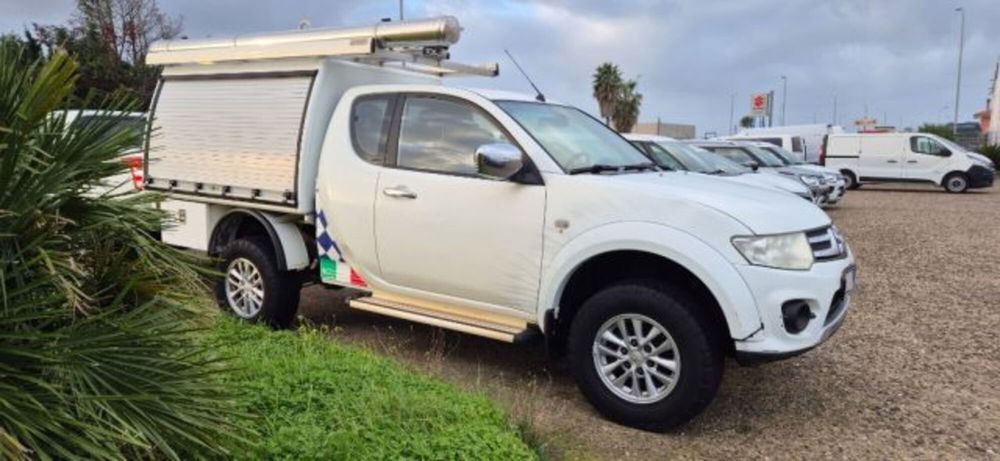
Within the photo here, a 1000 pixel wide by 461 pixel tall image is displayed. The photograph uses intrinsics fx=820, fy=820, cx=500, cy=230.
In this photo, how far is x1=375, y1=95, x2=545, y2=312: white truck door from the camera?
492 centimetres

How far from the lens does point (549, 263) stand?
15.8ft

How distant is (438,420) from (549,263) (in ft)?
4.78

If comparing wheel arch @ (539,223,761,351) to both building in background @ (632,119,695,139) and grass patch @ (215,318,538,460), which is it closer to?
grass patch @ (215,318,538,460)

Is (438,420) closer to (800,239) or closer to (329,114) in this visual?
(800,239)

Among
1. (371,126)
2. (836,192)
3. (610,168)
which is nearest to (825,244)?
(610,168)

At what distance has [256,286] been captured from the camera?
6273 mm

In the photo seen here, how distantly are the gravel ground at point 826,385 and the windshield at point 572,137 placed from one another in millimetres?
1397

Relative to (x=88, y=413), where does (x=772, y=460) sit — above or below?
below

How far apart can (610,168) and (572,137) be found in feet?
1.53

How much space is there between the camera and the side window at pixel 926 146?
25.2 m

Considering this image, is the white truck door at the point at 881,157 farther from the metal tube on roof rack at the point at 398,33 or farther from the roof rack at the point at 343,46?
the metal tube on roof rack at the point at 398,33

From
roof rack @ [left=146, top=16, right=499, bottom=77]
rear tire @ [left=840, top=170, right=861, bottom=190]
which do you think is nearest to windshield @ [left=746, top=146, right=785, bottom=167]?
rear tire @ [left=840, top=170, right=861, bottom=190]

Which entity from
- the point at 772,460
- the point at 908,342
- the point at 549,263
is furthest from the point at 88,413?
the point at 908,342

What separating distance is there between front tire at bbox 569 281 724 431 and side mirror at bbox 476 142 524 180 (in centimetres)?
91
